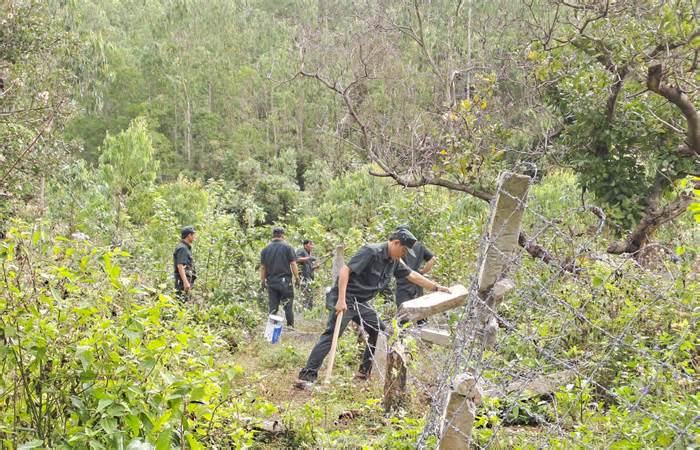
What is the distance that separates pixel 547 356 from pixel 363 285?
321 cm

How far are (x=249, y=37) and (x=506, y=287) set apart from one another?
37327mm

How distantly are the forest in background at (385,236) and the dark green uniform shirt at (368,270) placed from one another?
73 cm

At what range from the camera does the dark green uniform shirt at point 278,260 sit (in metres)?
7.98

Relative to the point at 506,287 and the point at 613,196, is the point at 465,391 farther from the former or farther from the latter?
the point at 613,196

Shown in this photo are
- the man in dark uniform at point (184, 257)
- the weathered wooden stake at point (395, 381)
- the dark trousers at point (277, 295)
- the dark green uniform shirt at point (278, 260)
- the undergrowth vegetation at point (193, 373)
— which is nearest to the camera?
the undergrowth vegetation at point (193, 373)

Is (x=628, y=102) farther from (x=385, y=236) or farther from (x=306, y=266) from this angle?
(x=306, y=266)

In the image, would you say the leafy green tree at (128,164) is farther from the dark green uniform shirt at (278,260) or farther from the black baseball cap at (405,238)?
the black baseball cap at (405,238)

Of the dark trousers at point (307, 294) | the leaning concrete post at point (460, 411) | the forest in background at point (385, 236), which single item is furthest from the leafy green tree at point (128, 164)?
the leaning concrete post at point (460, 411)

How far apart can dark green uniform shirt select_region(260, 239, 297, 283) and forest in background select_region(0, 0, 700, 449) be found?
695 mm

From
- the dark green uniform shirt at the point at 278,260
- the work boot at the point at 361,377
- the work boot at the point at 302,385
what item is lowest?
the work boot at the point at 361,377

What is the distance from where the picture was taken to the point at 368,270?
5.75 metres

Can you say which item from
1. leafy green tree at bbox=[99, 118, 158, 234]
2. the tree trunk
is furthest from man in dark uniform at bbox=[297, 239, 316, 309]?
leafy green tree at bbox=[99, 118, 158, 234]

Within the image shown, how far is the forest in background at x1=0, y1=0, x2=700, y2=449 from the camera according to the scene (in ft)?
8.54

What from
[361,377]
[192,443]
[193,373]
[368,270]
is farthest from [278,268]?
[192,443]
